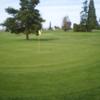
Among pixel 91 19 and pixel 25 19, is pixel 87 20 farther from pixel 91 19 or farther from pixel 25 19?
pixel 25 19

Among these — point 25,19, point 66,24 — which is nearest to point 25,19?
point 25,19

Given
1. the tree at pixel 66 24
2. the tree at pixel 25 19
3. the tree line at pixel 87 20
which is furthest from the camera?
the tree at pixel 66 24

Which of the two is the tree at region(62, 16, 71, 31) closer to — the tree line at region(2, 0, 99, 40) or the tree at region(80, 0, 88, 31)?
the tree at region(80, 0, 88, 31)

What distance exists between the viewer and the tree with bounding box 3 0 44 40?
5419 cm

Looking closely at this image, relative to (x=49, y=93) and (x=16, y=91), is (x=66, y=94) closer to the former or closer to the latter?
(x=49, y=93)

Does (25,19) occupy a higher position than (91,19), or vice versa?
(91,19)

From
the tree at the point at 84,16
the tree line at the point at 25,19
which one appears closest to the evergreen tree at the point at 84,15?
the tree at the point at 84,16

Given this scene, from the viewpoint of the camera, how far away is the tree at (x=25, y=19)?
54.2 meters

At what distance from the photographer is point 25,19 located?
2112 inches

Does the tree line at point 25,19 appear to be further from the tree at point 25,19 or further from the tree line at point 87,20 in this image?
the tree line at point 87,20

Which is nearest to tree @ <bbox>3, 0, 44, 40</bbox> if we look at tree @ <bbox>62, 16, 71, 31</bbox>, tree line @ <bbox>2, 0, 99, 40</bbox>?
tree line @ <bbox>2, 0, 99, 40</bbox>

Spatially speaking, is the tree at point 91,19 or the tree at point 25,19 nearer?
the tree at point 25,19

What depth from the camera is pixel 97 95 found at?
32.7 feet

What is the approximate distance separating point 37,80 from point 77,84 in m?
1.81
